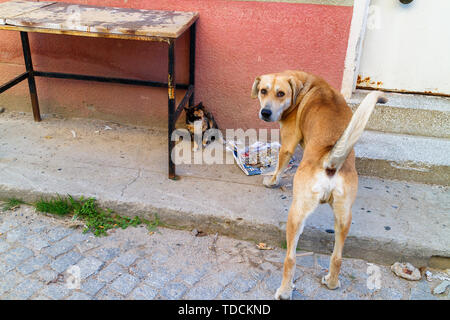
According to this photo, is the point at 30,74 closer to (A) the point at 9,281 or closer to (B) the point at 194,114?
(B) the point at 194,114

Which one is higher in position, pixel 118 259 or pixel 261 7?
pixel 261 7

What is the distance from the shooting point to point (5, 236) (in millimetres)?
3078

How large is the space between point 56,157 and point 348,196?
9.08 ft

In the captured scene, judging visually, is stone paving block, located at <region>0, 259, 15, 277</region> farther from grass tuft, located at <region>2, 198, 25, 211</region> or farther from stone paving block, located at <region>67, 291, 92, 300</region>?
grass tuft, located at <region>2, 198, 25, 211</region>

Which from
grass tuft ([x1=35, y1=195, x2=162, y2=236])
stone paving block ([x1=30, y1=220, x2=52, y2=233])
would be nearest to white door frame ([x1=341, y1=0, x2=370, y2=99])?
grass tuft ([x1=35, y1=195, x2=162, y2=236])

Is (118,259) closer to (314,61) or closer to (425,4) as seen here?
(314,61)

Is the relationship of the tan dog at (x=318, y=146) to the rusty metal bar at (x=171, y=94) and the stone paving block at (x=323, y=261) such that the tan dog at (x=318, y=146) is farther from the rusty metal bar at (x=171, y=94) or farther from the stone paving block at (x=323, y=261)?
the rusty metal bar at (x=171, y=94)

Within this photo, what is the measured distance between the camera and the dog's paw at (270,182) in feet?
11.8

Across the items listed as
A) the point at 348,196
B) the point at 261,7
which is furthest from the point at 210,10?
the point at 348,196

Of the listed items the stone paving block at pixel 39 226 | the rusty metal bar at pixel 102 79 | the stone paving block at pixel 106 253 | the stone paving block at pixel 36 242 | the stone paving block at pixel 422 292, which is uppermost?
the rusty metal bar at pixel 102 79

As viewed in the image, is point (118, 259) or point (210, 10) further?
point (210, 10)

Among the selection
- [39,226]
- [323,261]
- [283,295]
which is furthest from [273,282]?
[39,226]

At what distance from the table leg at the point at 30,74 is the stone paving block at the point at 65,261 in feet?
7.25

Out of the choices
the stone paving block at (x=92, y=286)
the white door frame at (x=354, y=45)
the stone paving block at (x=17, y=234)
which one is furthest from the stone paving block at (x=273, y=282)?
the white door frame at (x=354, y=45)
